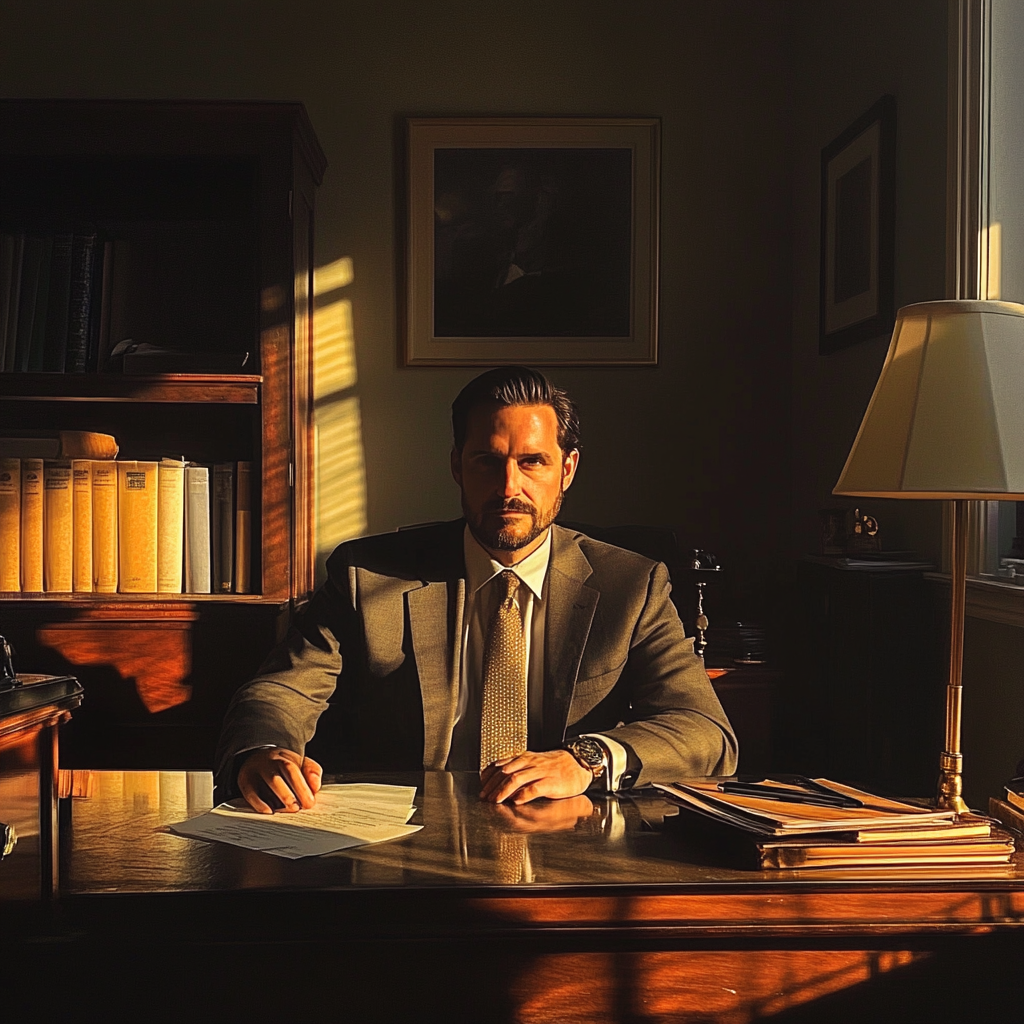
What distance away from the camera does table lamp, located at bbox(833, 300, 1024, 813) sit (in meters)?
1.43

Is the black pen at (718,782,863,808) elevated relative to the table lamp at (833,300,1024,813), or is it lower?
lower

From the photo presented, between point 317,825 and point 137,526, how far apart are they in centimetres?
164

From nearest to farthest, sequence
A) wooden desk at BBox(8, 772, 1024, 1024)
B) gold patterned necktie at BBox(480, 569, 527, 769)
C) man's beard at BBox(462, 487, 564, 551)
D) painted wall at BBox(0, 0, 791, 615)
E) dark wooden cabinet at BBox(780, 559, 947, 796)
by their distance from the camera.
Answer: wooden desk at BBox(8, 772, 1024, 1024)
gold patterned necktie at BBox(480, 569, 527, 769)
man's beard at BBox(462, 487, 564, 551)
dark wooden cabinet at BBox(780, 559, 947, 796)
painted wall at BBox(0, 0, 791, 615)

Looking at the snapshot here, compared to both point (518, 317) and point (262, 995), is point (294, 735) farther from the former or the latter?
point (518, 317)

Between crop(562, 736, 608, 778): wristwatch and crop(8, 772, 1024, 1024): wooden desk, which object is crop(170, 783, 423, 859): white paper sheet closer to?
crop(8, 772, 1024, 1024): wooden desk

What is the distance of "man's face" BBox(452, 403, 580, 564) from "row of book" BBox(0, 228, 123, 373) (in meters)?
1.28

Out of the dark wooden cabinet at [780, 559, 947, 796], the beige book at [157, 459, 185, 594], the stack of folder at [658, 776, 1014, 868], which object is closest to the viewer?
the stack of folder at [658, 776, 1014, 868]

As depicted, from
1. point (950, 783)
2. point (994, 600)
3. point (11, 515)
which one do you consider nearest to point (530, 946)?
point (950, 783)

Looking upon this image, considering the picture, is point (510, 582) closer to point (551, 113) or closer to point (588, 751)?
point (588, 751)

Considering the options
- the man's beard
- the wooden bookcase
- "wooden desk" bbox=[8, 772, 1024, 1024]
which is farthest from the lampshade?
the wooden bookcase

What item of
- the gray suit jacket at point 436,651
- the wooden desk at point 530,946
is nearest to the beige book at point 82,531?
the gray suit jacket at point 436,651

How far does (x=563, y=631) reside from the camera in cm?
213

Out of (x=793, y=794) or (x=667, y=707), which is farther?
(x=667, y=707)

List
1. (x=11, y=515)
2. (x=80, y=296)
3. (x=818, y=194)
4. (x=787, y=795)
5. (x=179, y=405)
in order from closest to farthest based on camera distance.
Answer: (x=787, y=795), (x=11, y=515), (x=80, y=296), (x=179, y=405), (x=818, y=194)
